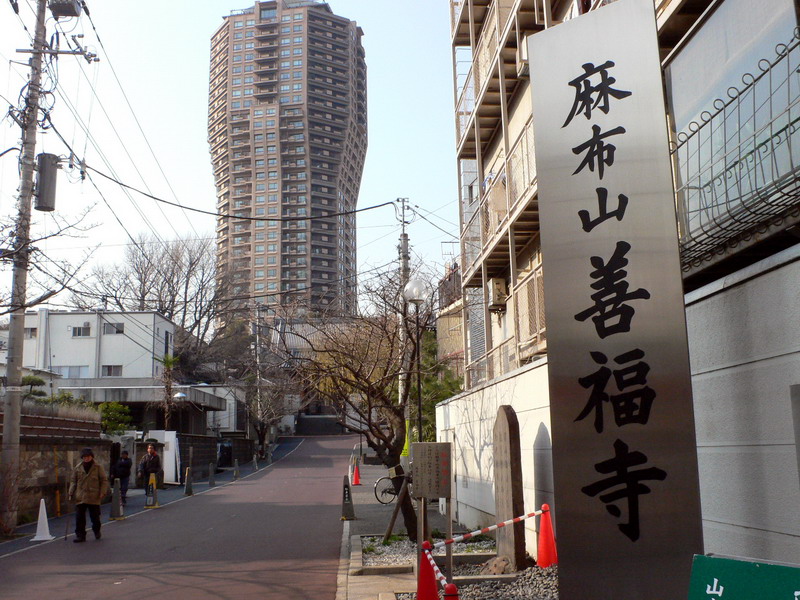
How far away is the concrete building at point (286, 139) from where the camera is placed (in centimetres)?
12975

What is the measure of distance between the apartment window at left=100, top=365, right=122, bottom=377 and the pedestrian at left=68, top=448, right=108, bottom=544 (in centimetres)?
3799

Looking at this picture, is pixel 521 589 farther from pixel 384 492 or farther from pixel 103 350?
pixel 103 350

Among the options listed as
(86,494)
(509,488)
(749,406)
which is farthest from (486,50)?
(749,406)

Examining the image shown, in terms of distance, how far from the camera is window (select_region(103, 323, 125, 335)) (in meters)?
51.8

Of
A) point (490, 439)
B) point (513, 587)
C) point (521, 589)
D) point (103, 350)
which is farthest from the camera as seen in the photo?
point (103, 350)

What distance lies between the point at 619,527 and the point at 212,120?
14526 cm

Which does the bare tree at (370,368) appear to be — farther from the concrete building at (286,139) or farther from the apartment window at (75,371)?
the concrete building at (286,139)

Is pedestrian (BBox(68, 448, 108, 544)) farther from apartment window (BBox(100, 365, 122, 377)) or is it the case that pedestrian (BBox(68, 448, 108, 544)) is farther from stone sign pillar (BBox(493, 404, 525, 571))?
apartment window (BBox(100, 365, 122, 377))

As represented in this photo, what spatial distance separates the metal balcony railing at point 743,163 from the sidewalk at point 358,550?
17.8 feet

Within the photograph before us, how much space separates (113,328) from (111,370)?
2.76m

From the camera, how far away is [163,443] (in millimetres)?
34125

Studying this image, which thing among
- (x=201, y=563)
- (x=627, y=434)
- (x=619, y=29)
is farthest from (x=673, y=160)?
(x=201, y=563)

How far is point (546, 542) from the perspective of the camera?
959 centimetres

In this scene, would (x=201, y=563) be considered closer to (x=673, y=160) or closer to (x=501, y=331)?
(x=501, y=331)
